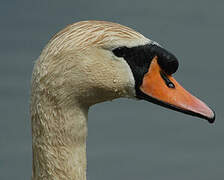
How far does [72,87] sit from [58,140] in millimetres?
473

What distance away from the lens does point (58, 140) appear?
5.00 m

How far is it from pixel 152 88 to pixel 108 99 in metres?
0.39

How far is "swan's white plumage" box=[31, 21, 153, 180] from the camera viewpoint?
481 cm

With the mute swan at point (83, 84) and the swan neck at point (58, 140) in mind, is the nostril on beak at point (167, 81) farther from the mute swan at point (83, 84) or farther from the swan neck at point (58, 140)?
the swan neck at point (58, 140)

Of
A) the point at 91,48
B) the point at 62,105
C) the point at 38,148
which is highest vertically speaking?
the point at 91,48

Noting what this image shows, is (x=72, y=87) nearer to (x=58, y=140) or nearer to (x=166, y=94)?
(x=58, y=140)

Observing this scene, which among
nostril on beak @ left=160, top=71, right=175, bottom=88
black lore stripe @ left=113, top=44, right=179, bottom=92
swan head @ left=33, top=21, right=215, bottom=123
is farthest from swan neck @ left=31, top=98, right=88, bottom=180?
nostril on beak @ left=160, top=71, right=175, bottom=88

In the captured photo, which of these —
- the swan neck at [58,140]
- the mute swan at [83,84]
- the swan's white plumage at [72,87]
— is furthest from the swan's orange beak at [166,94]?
the swan neck at [58,140]

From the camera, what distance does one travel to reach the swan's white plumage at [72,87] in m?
4.81

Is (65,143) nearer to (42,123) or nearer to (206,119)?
(42,123)

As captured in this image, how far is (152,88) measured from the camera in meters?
5.11

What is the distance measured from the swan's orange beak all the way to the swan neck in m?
0.57

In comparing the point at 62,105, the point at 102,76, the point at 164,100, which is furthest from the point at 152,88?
the point at 62,105

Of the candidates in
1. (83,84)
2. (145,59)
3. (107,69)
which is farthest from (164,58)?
(83,84)
